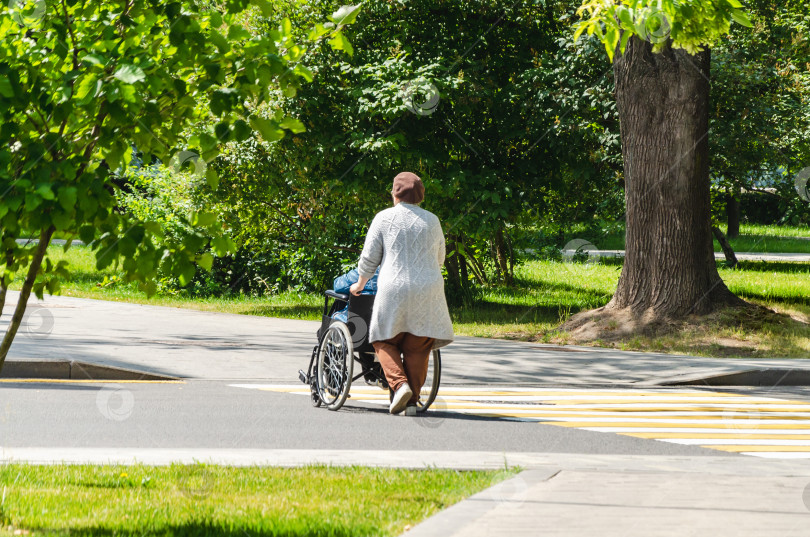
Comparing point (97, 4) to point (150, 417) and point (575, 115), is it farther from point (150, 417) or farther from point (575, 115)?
point (575, 115)

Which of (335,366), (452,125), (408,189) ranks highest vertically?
(452,125)

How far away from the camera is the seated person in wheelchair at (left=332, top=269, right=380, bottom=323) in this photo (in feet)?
27.7

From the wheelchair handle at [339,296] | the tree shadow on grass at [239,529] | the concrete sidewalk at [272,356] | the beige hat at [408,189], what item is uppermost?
the beige hat at [408,189]

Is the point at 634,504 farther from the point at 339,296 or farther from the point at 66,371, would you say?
the point at 66,371

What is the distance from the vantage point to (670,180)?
14.9m

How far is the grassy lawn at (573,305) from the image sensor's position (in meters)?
14.0

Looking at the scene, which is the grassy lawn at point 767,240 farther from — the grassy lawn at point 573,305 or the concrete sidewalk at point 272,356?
the concrete sidewalk at point 272,356

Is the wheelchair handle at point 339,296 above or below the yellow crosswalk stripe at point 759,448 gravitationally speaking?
above

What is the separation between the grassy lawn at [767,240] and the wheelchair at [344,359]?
89.5 feet

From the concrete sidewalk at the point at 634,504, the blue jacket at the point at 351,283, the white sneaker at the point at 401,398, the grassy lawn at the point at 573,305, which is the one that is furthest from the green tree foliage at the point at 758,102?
the concrete sidewalk at the point at 634,504

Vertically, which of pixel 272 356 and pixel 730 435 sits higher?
pixel 730 435

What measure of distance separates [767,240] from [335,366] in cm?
3994

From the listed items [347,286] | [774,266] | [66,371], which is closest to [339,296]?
[347,286]

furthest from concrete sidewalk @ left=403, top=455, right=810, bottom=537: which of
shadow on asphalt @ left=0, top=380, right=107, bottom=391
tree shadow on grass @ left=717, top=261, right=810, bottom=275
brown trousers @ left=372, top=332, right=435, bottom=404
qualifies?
tree shadow on grass @ left=717, top=261, right=810, bottom=275
